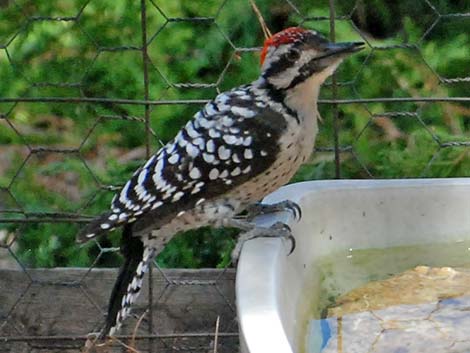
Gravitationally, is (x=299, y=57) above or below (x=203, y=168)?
above

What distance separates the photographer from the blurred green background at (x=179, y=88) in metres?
3.20

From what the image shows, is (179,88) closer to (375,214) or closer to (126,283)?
(126,283)

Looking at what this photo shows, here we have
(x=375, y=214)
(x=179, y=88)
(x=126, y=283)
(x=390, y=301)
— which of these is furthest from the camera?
(x=179, y=88)

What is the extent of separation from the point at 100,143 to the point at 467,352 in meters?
1.92

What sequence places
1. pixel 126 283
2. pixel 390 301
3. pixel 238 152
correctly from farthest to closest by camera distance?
1. pixel 126 283
2. pixel 238 152
3. pixel 390 301

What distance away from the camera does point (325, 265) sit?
7.55 ft

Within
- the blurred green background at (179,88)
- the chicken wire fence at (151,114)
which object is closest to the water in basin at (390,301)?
the chicken wire fence at (151,114)

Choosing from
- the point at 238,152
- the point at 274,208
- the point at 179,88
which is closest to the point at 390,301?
the point at 274,208

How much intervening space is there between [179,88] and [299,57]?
846 mm

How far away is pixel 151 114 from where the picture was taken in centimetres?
333

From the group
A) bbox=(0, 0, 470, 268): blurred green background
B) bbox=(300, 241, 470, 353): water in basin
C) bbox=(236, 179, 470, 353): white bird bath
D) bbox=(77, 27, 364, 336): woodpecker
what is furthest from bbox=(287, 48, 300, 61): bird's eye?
bbox=(0, 0, 470, 268): blurred green background

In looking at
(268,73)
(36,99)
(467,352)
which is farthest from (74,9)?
(467,352)

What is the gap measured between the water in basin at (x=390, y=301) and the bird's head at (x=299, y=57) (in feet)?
1.34

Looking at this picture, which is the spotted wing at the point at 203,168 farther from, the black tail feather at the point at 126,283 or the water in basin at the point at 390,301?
the water in basin at the point at 390,301
